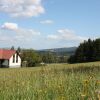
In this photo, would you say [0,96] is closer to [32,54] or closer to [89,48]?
[32,54]

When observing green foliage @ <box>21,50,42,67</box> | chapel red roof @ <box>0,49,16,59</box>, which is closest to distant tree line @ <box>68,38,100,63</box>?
green foliage @ <box>21,50,42,67</box>

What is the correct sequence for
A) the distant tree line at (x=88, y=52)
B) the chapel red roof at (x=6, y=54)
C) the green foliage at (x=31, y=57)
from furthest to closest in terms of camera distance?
the distant tree line at (x=88, y=52) < the green foliage at (x=31, y=57) < the chapel red roof at (x=6, y=54)

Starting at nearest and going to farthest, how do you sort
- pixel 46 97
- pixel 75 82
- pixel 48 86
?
pixel 46 97 → pixel 48 86 → pixel 75 82

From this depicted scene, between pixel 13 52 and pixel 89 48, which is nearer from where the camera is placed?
pixel 13 52

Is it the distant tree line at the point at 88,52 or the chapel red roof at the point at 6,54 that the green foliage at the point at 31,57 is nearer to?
the chapel red roof at the point at 6,54

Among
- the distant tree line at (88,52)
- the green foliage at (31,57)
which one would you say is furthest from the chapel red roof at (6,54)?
the distant tree line at (88,52)

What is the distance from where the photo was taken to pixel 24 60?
87938 mm

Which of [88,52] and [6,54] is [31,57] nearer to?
[6,54]

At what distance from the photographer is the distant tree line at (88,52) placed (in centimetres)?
9019

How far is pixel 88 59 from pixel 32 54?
1413 cm

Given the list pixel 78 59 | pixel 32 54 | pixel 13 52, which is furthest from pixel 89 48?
pixel 13 52

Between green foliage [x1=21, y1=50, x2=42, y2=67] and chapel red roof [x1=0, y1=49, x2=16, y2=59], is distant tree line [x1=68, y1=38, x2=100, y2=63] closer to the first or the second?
green foliage [x1=21, y1=50, x2=42, y2=67]

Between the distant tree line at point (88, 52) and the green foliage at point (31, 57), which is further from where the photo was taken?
the distant tree line at point (88, 52)

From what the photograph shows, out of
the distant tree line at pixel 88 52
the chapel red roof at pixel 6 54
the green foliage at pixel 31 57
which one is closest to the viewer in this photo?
the chapel red roof at pixel 6 54
